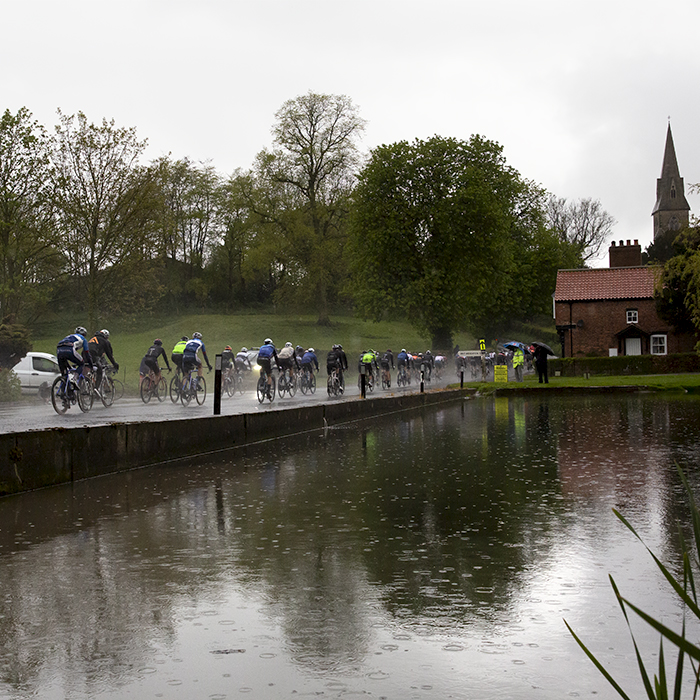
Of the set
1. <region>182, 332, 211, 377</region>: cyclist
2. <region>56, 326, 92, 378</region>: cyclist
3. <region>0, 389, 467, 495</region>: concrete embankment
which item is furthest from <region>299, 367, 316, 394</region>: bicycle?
<region>0, 389, 467, 495</region>: concrete embankment

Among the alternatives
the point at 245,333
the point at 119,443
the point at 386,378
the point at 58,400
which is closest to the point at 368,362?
the point at 386,378

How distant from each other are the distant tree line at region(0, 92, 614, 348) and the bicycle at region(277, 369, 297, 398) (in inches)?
390

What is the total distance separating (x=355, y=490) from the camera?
9852 millimetres

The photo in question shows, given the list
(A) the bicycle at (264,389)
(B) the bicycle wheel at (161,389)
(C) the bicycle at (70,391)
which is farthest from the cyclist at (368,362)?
(C) the bicycle at (70,391)

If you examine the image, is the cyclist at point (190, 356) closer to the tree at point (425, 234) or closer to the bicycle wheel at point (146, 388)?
the bicycle wheel at point (146, 388)

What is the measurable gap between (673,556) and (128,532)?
156 inches

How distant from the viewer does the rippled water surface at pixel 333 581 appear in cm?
393

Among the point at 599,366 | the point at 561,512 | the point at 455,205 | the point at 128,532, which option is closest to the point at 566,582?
the point at 561,512

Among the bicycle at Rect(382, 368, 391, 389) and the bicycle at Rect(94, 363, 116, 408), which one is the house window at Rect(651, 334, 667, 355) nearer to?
the bicycle at Rect(382, 368, 391, 389)

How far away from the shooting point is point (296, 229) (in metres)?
76.0

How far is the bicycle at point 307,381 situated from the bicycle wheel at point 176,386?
798cm

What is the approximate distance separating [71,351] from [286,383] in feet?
35.7

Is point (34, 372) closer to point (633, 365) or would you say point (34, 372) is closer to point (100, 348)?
point (100, 348)

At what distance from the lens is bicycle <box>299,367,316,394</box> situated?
1346 inches
